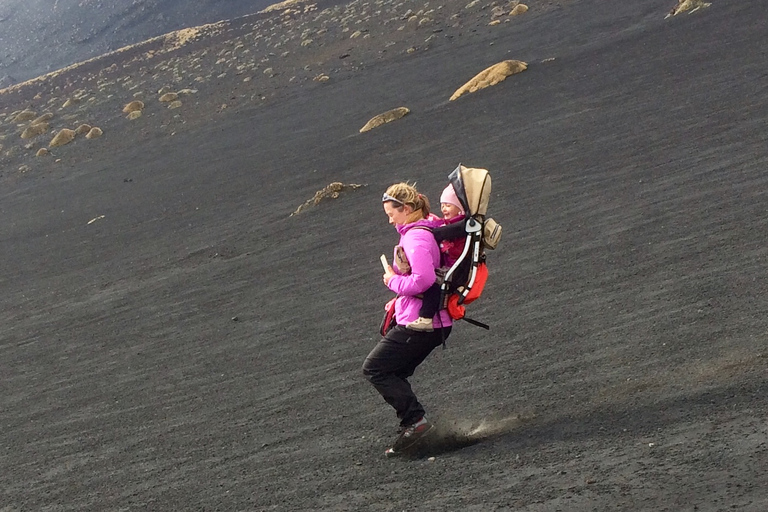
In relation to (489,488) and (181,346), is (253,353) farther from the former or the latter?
(489,488)

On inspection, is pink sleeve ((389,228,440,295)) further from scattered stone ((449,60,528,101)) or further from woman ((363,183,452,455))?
scattered stone ((449,60,528,101))

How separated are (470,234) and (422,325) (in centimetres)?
64

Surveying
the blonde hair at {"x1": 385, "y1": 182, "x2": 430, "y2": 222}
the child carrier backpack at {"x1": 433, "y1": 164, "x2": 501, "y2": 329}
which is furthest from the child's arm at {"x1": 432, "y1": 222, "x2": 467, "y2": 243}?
the blonde hair at {"x1": 385, "y1": 182, "x2": 430, "y2": 222}

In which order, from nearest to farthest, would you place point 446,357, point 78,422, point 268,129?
1. point 446,357
2. point 78,422
3. point 268,129

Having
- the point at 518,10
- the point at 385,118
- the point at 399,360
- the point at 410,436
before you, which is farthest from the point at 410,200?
the point at 518,10

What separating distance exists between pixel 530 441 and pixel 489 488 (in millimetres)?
555

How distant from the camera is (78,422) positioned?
7941mm

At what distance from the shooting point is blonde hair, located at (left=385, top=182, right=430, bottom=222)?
16.5ft

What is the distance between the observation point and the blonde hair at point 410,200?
198 inches

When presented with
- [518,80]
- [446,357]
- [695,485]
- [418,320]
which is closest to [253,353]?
[446,357]

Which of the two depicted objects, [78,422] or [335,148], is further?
[335,148]

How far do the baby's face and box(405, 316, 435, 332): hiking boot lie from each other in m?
0.64

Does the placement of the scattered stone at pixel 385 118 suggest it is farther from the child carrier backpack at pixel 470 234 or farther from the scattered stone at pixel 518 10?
the child carrier backpack at pixel 470 234

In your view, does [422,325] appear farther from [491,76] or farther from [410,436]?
[491,76]
